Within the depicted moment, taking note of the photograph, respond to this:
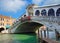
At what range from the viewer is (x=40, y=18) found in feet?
79.9

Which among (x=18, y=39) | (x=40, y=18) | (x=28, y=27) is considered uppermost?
→ (x=40, y=18)

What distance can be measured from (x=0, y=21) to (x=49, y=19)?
21912 mm

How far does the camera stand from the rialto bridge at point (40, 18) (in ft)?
68.6

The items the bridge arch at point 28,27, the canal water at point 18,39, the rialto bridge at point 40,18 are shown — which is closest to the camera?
the canal water at point 18,39

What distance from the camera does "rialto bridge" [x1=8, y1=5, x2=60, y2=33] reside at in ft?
68.6

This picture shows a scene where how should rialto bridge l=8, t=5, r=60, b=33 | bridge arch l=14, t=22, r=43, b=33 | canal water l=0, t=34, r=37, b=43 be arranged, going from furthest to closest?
bridge arch l=14, t=22, r=43, b=33, rialto bridge l=8, t=5, r=60, b=33, canal water l=0, t=34, r=37, b=43

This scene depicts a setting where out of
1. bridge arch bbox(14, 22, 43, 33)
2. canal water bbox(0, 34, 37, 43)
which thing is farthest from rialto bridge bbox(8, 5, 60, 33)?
canal water bbox(0, 34, 37, 43)

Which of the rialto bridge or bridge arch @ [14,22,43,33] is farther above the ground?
the rialto bridge

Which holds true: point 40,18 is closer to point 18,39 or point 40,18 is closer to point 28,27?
point 18,39

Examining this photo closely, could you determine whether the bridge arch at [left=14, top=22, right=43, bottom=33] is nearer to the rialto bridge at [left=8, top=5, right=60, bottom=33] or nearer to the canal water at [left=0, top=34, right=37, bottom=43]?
the rialto bridge at [left=8, top=5, right=60, bottom=33]

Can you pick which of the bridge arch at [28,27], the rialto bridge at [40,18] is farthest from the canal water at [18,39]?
the bridge arch at [28,27]

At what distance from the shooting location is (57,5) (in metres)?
25.0

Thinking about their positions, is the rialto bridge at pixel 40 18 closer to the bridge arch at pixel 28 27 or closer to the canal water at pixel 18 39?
the bridge arch at pixel 28 27

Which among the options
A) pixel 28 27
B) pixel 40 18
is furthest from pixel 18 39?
pixel 28 27
